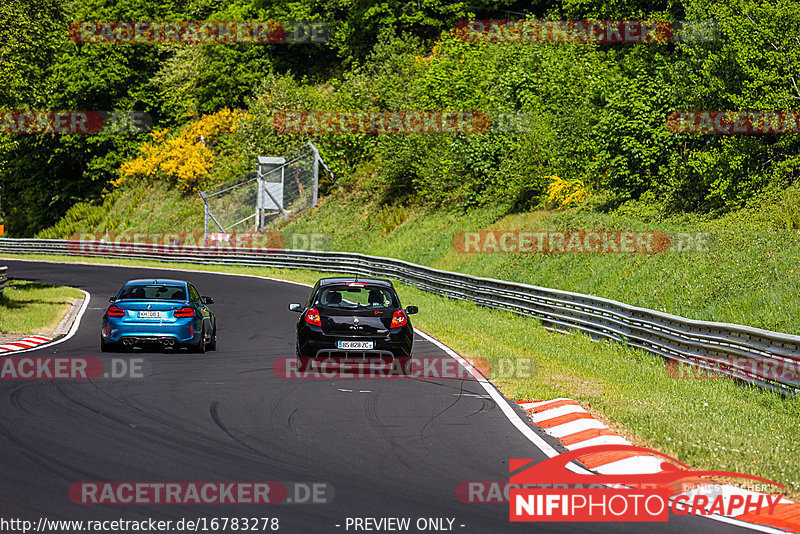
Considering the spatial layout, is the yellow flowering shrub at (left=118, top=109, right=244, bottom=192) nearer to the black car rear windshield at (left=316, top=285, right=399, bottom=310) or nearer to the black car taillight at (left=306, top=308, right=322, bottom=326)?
the black car rear windshield at (left=316, top=285, right=399, bottom=310)

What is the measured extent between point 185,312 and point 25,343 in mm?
4274

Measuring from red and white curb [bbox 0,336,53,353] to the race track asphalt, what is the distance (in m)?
3.64

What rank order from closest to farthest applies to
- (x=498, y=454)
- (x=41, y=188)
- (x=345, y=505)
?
1. (x=345, y=505)
2. (x=498, y=454)
3. (x=41, y=188)

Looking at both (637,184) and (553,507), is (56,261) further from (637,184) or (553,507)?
(553,507)

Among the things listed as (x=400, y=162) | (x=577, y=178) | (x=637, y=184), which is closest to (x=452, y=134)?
(x=400, y=162)

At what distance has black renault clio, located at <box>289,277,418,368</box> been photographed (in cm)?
1463

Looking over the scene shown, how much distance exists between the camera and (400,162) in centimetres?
4941

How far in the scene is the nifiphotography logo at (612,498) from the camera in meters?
7.09

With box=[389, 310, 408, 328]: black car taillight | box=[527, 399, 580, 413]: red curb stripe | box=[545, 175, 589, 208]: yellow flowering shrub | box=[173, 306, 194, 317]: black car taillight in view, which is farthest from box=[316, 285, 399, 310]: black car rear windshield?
box=[545, 175, 589, 208]: yellow flowering shrub

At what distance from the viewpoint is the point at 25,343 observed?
18.9 m

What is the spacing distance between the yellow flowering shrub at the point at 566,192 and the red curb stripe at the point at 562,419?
78.6ft

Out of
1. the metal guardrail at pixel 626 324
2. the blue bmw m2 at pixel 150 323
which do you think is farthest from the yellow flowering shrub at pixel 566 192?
the blue bmw m2 at pixel 150 323

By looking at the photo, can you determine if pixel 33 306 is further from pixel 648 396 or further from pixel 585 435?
pixel 585 435

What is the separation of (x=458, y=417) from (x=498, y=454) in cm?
215
